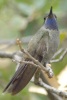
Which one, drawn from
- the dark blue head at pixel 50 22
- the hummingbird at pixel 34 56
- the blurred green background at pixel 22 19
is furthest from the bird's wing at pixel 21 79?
the blurred green background at pixel 22 19

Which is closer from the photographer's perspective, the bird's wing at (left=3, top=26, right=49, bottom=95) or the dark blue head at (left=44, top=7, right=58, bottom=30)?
the bird's wing at (left=3, top=26, right=49, bottom=95)

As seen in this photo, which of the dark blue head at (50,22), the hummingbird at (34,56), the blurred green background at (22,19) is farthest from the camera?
the blurred green background at (22,19)

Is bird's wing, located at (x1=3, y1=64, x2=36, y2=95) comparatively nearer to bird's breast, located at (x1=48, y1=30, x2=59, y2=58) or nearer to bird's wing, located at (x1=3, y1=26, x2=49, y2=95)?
bird's wing, located at (x1=3, y1=26, x2=49, y2=95)

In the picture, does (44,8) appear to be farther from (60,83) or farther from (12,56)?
A: (60,83)

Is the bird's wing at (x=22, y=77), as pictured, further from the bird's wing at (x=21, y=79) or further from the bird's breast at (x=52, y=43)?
the bird's breast at (x=52, y=43)

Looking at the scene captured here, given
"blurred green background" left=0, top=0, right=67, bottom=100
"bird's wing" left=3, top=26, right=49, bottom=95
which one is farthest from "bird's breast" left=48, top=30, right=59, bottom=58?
"blurred green background" left=0, top=0, right=67, bottom=100

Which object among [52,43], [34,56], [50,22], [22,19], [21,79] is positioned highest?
[22,19]

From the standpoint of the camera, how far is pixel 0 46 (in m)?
5.96

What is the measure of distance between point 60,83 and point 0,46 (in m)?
2.24

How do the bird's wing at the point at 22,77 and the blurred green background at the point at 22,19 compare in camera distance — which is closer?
the bird's wing at the point at 22,77

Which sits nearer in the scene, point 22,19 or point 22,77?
point 22,77

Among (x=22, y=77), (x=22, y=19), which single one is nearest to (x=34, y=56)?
(x=22, y=77)

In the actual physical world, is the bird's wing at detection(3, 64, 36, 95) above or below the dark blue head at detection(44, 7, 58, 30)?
below

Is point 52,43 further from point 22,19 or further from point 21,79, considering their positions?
point 22,19
